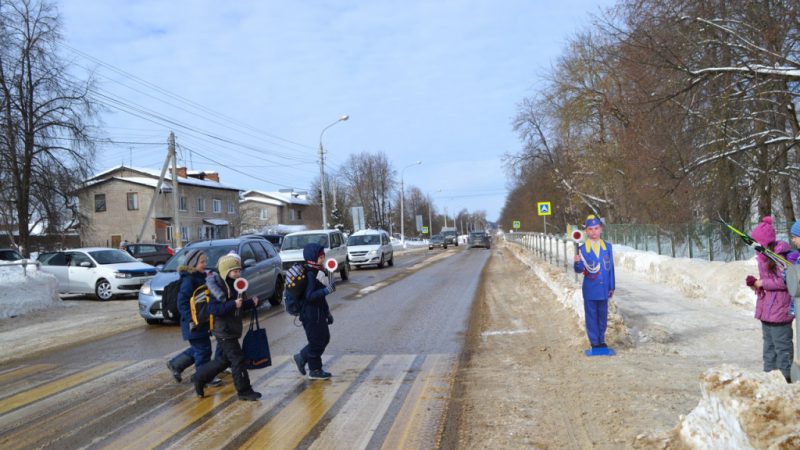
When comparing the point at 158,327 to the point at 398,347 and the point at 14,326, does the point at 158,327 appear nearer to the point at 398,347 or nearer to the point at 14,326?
the point at 14,326

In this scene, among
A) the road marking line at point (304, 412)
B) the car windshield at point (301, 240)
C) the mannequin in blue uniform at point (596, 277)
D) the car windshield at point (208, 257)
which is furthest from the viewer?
the car windshield at point (301, 240)

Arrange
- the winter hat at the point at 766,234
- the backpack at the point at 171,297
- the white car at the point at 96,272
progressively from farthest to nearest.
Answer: the white car at the point at 96,272, the backpack at the point at 171,297, the winter hat at the point at 766,234

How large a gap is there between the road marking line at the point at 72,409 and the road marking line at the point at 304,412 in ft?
5.54

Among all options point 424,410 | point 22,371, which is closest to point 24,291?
point 22,371

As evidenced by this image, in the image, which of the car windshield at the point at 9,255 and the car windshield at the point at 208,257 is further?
the car windshield at the point at 9,255

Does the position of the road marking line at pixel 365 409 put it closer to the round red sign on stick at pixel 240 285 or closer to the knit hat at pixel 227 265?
the round red sign on stick at pixel 240 285

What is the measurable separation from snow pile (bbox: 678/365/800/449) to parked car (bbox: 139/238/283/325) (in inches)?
350

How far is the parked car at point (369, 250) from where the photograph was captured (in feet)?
87.9

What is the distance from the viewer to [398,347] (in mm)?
8430

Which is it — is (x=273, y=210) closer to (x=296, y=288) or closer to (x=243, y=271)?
(x=243, y=271)

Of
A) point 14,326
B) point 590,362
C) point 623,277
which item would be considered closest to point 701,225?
point 623,277

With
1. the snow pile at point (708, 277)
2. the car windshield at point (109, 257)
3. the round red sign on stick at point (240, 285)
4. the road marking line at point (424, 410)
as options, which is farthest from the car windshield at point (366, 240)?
the round red sign on stick at point (240, 285)

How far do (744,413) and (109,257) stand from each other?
62.7 ft

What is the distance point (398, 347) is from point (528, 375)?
237 cm
